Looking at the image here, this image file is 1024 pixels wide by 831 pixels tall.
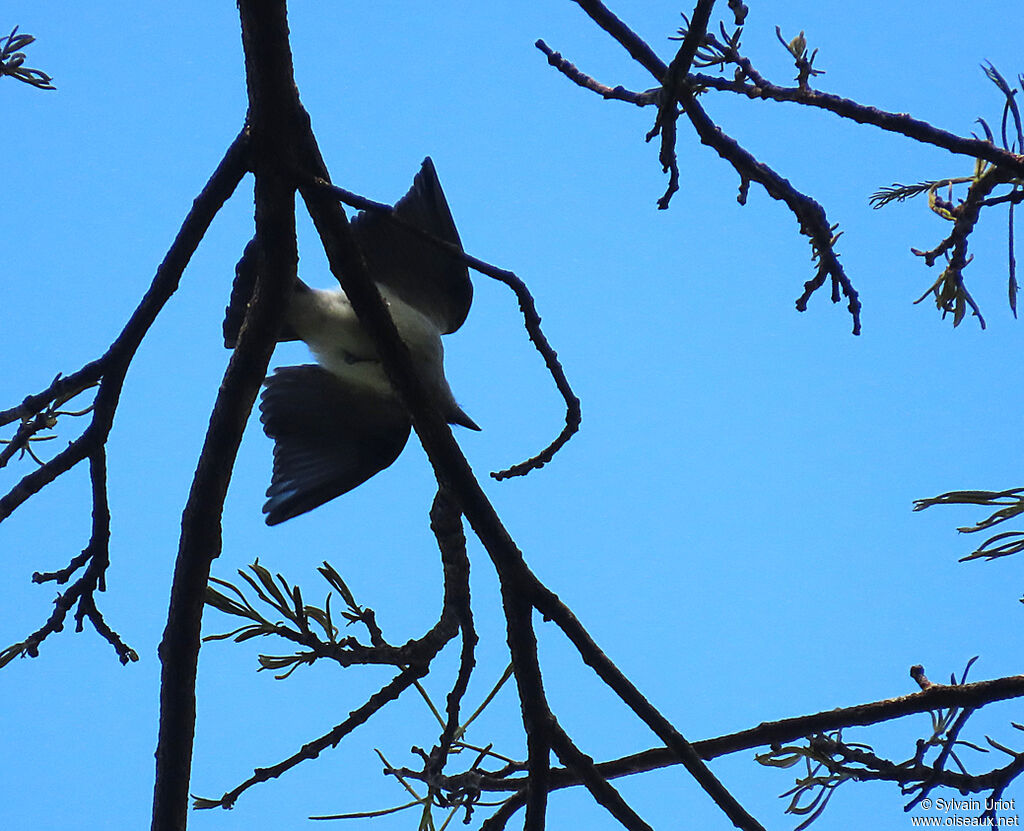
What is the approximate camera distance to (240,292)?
225 cm

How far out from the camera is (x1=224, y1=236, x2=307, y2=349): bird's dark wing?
218cm

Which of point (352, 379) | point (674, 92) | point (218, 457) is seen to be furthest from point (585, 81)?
point (352, 379)

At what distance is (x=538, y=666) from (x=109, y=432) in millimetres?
849

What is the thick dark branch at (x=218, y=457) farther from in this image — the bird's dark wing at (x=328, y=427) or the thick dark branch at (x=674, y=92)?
the bird's dark wing at (x=328, y=427)

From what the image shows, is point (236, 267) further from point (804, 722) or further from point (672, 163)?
point (804, 722)

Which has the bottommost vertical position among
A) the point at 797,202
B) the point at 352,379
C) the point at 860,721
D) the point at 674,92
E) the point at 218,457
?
the point at 860,721

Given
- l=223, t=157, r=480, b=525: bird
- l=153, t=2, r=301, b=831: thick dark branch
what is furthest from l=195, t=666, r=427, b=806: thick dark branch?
l=223, t=157, r=480, b=525: bird

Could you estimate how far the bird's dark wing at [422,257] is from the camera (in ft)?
7.44

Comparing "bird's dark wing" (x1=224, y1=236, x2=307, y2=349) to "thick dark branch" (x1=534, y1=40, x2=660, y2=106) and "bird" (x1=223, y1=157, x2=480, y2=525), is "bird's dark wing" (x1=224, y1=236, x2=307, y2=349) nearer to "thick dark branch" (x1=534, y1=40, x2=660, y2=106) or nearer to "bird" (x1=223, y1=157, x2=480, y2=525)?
"bird" (x1=223, y1=157, x2=480, y2=525)

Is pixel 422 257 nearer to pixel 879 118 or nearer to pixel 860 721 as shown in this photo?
pixel 879 118

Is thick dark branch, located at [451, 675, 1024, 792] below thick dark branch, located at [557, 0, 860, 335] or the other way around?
below

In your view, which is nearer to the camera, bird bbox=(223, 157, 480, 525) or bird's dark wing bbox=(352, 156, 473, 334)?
bird's dark wing bbox=(352, 156, 473, 334)

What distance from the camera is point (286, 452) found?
2.50m

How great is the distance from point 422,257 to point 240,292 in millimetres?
443
